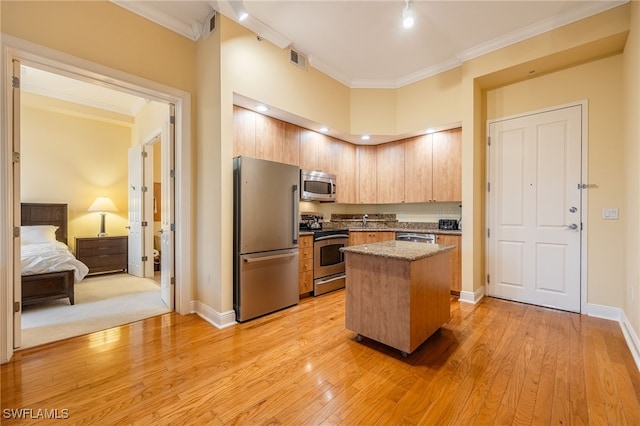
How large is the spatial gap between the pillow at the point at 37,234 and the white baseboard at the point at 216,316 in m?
→ 3.21

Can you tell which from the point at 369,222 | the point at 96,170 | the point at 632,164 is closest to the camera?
the point at 632,164

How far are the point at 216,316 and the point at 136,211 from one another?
313 centimetres

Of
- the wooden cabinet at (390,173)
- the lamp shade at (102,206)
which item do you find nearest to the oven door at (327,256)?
the wooden cabinet at (390,173)

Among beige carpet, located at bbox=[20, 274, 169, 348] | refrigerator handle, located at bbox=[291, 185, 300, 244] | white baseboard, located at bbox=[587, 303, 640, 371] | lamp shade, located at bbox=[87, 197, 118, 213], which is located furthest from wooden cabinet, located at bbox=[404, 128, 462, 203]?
lamp shade, located at bbox=[87, 197, 118, 213]

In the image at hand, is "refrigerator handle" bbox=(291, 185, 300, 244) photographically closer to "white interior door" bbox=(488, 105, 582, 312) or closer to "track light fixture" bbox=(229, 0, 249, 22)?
"track light fixture" bbox=(229, 0, 249, 22)

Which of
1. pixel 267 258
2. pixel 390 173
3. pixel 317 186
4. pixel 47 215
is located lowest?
pixel 267 258

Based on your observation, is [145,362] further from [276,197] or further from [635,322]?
[635,322]

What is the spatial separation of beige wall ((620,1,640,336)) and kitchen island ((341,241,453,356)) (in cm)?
148

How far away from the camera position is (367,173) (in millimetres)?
4973

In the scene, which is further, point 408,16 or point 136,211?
point 136,211

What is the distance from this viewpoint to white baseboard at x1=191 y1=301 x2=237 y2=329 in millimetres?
2809

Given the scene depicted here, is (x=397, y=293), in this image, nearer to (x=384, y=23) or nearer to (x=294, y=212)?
(x=294, y=212)

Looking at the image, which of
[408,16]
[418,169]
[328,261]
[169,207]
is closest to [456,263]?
[418,169]

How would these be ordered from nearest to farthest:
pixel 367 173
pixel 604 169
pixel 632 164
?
1. pixel 632 164
2. pixel 604 169
3. pixel 367 173
